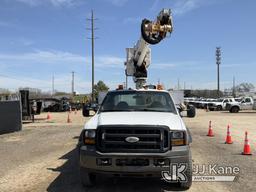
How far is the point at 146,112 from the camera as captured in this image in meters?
8.18

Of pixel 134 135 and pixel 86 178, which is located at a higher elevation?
pixel 134 135

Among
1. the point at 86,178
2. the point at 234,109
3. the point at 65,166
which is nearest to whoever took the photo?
the point at 86,178

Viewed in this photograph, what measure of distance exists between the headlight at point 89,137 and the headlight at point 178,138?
1.35 m

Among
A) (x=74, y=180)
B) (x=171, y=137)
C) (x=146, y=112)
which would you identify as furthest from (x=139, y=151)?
(x=74, y=180)

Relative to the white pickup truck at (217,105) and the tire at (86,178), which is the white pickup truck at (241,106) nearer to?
the white pickup truck at (217,105)

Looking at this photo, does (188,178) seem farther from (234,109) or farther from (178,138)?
(234,109)

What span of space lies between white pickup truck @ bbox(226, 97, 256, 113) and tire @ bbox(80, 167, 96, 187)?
43.3m

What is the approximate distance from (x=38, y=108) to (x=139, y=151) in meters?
27.6

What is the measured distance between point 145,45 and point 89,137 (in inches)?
398

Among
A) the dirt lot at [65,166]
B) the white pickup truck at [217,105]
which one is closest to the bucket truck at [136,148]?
the dirt lot at [65,166]

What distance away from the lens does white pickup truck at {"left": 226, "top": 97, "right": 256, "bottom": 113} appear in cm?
4897

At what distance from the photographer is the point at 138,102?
29.1 ft

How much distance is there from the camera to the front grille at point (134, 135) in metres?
6.94

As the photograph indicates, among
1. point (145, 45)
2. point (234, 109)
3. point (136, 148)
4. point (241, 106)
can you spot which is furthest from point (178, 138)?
point (241, 106)
